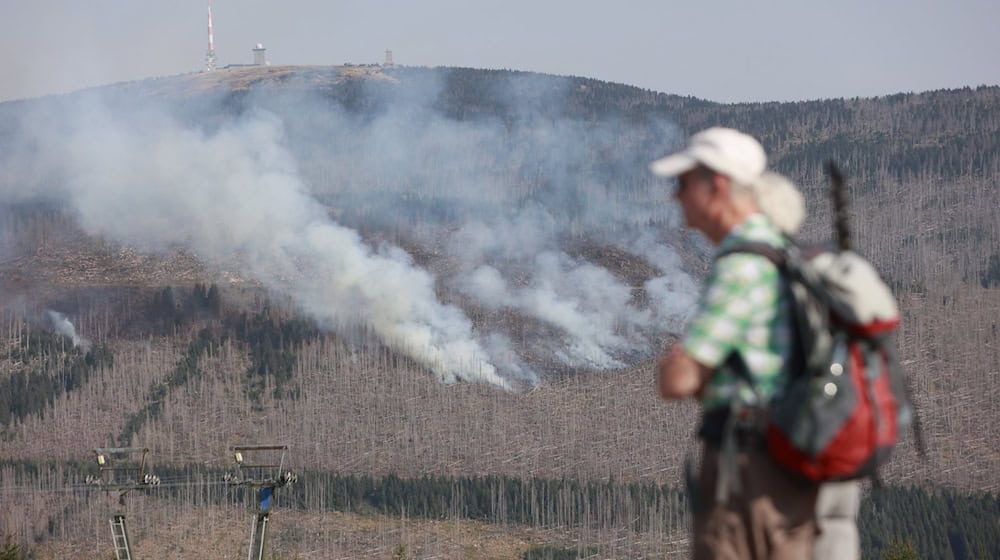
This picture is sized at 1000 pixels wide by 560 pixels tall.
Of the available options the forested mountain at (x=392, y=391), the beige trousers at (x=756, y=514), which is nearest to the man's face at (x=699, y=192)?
the beige trousers at (x=756, y=514)

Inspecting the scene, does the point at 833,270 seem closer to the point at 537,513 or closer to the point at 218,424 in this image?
the point at 537,513

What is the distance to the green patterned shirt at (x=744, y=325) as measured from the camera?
8.16 meters

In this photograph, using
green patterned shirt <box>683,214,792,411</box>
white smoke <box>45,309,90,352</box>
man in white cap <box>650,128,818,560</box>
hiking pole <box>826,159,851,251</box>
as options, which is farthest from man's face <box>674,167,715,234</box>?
white smoke <box>45,309,90,352</box>

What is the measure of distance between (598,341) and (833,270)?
6886 inches

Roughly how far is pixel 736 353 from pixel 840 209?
2.83ft

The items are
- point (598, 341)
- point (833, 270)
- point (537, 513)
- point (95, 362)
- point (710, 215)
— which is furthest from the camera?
point (598, 341)

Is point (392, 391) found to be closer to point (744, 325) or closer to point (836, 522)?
point (836, 522)

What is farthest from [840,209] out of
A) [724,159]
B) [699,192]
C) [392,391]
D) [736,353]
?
[392,391]

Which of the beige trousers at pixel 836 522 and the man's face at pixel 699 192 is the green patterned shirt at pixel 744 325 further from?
the beige trousers at pixel 836 522

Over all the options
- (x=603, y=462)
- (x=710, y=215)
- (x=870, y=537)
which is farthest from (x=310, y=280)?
(x=710, y=215)

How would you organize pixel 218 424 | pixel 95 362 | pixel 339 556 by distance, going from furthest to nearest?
1. pixel 95 362
2. pixel 218 424
3. pixel 339 556

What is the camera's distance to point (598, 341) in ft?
599

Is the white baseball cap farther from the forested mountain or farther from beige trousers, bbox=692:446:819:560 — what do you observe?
the forested mountain

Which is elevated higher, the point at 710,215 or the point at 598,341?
the point at 598,341
